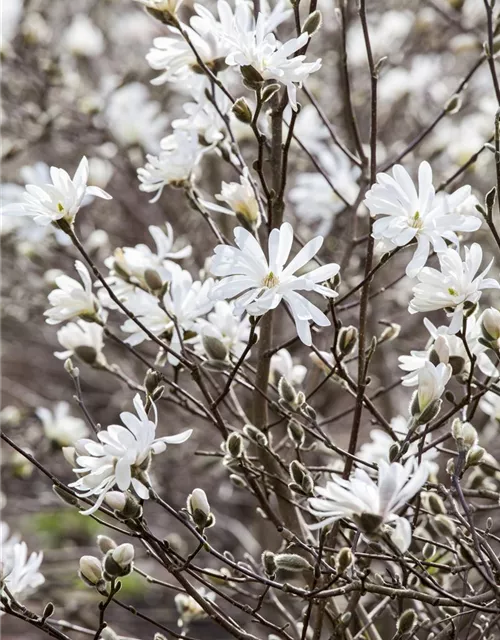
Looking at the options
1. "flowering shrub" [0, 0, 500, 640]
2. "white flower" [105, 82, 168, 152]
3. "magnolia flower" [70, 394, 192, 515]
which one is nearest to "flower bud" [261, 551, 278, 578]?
"flowering shrub" [0, 0, 500, 640]

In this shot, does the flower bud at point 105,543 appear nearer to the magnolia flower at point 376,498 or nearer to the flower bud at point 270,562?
the flower bud at point 270,562

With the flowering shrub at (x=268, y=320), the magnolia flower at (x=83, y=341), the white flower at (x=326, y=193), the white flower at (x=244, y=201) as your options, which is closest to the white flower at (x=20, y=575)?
the flowering shrub at (x=268, y=320)

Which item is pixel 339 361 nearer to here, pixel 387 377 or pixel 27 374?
pixel 387 377

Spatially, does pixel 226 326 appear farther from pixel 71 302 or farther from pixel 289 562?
pixel 289 562

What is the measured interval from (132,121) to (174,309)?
1.60m

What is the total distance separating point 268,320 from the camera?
4.81ft

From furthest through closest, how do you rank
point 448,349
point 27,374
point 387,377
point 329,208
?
point 27,374 < point 387,377 < point 329,208 < point 448,349

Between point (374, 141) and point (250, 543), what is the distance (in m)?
2.10

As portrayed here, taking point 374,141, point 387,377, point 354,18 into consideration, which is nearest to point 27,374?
point 387,377

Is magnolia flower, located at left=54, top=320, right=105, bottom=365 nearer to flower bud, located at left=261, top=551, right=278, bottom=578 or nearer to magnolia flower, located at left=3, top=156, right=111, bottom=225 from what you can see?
magnolia flower, located at left=3, top=156, right=111, bottom=225

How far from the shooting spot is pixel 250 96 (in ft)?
10.8

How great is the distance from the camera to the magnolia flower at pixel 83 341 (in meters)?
1.59

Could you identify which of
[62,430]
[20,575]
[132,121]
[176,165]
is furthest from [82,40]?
[20,575]

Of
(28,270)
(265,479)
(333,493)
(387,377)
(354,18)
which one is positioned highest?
(354,18)
